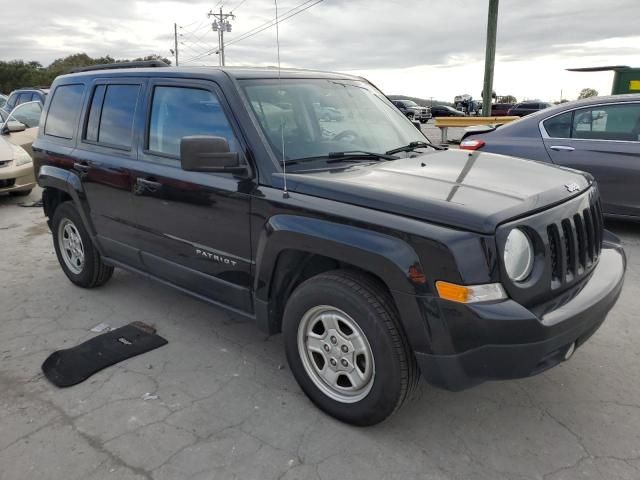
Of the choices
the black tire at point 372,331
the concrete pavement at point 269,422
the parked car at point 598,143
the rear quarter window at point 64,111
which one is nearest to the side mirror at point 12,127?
the rear quarter window at point 64,111

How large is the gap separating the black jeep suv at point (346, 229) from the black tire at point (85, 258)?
18.1 inches

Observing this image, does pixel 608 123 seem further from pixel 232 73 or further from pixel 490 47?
pixel 490 47

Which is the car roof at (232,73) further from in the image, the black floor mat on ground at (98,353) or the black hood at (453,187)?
the black floor mat on ground at (98,353)

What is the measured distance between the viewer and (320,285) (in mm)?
2689

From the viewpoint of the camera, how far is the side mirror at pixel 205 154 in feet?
9.41

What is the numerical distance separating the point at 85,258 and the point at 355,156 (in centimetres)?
281

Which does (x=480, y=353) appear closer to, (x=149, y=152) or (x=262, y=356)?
(x=262, y=356)

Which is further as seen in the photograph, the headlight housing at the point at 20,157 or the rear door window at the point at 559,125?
the headlight housing at the point at 20,157

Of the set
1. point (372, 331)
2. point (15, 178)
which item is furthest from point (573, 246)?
point (15, 178)

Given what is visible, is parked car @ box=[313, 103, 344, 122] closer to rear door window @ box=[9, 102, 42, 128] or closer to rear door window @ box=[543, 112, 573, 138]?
rear door window @ box=[543, 112, 573, 138]

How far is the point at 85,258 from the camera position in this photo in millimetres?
4734

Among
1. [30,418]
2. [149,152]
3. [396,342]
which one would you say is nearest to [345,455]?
[396,342]

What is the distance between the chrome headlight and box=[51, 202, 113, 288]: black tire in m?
3.61

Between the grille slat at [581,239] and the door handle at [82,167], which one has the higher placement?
the door handle at [82,167]
